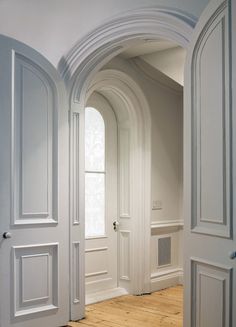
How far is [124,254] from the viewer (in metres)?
5.20

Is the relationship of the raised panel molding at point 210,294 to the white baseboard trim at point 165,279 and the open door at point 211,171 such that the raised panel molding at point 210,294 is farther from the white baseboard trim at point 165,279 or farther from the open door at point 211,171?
the white baseboard trim at point 165,279

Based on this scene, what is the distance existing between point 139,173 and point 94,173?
536mm

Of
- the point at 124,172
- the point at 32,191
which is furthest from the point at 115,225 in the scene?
the point at 32,191

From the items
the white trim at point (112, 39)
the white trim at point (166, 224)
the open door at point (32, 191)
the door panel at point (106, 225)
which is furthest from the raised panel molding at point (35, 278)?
the white trim at point (166, 224)

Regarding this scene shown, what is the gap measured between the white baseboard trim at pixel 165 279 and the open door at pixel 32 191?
5.16 ft

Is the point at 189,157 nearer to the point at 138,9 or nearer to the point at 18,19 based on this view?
the point at 138,9

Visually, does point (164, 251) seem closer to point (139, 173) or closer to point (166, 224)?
point (166, 224)

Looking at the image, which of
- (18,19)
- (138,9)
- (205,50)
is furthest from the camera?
(18,19)

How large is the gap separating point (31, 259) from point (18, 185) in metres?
0.64

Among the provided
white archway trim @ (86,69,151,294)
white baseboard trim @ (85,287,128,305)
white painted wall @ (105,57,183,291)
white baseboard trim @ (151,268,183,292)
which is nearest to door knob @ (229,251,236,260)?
white baseboard trim @ (85,287,128,305)

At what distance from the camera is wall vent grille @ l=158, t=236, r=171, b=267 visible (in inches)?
210

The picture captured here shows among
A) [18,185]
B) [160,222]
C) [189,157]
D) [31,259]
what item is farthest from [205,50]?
[160,222]

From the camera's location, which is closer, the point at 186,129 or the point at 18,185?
the point at 186,129

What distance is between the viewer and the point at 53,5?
4.16 m
